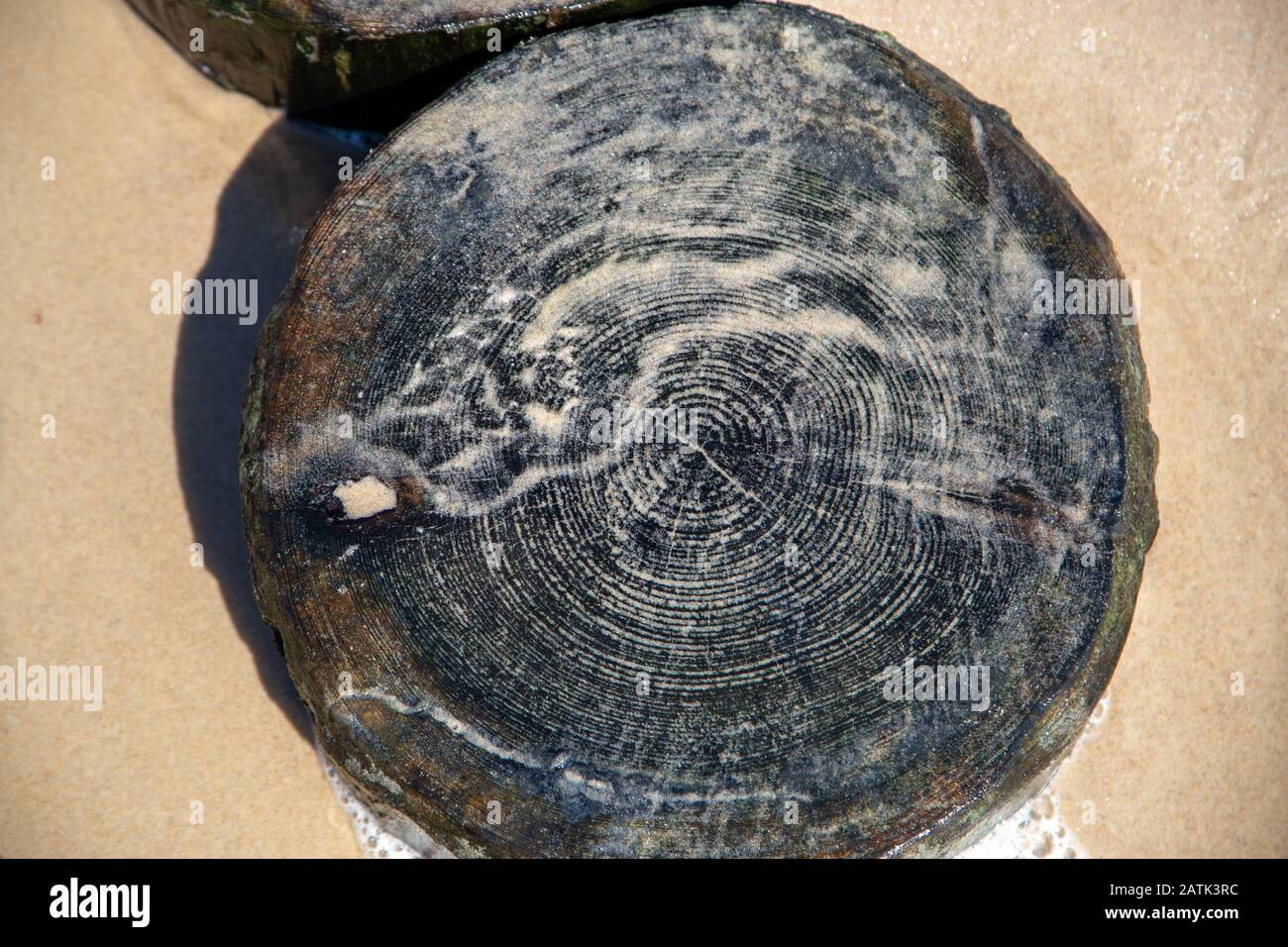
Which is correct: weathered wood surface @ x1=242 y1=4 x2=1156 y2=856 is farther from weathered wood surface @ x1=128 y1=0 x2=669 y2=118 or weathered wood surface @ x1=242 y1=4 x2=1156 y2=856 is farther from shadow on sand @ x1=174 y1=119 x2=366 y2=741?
shadow on sand @ x1=174 y1=119 x2=366 y2=741

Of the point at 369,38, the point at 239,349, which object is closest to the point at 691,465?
the point at 369,38

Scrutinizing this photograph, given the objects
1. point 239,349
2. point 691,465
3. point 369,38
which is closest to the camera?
point 691,465

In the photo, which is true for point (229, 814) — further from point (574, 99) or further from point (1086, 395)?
point (1086, 395)

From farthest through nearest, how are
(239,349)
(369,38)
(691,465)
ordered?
1. (239,349)
2. (369,38)
3. (691,465)

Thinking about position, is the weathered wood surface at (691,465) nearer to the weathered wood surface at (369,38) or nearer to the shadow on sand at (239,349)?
the weathered wood surface at (369,38)

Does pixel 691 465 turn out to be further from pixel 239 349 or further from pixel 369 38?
pixel 239 349

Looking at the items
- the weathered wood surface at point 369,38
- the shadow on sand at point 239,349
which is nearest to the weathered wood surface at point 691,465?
the weathered wood surface at point 369,38

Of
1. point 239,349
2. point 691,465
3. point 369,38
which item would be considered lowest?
point 691,465
